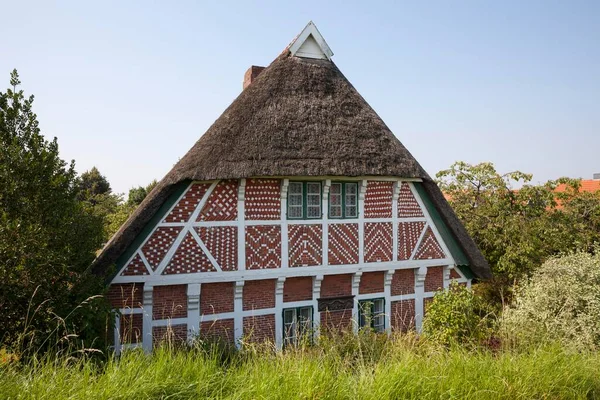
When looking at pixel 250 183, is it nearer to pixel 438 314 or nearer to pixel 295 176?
pixel 295 176

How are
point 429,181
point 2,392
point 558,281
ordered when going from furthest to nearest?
point 429,181, point 558,281, point 2,392

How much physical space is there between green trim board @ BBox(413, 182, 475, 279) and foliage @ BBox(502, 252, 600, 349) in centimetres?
241

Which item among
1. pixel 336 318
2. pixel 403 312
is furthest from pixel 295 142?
pixel 403 312

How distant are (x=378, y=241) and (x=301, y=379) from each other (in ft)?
20.8

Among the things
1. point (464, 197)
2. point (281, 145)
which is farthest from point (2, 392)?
point (464, 197)

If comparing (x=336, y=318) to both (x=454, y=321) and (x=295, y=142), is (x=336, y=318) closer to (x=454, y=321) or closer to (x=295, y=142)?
(x=454, y=321)

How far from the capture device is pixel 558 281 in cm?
835

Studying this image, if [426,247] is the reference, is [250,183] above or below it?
above

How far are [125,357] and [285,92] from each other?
7.19 meters

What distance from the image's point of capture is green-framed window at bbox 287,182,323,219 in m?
9.57

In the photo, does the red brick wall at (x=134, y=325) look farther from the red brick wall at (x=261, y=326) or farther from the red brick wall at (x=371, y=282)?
the red brick wall at (x=371, y=282)

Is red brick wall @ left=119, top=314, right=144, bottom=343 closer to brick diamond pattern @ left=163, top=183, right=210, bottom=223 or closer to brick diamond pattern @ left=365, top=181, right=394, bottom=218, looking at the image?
brick diamond pattern @ left=163, top=183, right=210, bottom=223

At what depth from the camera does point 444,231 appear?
11.1 m

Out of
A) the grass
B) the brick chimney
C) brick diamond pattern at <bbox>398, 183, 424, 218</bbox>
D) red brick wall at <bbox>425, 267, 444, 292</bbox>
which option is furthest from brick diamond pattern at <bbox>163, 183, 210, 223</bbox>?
red brick wall at <bbox>425, 267, 444, 292</bbox>
